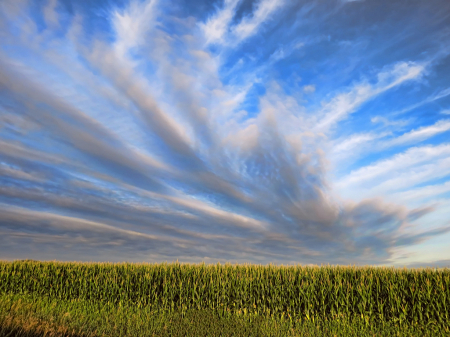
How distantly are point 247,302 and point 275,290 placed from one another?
1.59 meters

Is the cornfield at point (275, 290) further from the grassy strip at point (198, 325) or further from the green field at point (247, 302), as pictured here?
the grassy strip at point (198, 325)

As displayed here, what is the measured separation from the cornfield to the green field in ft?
0.16

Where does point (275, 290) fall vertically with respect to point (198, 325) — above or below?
above

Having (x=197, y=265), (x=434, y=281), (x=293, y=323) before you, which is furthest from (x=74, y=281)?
(x=434, y=281)

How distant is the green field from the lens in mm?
12219

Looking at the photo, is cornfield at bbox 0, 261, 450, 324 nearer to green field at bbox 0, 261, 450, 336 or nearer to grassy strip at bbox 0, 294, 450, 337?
green field at bbox 0, 261, 450, 336

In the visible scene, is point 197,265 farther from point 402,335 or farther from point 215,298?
point 402,335

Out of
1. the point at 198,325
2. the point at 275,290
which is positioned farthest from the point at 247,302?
the point at 198,325

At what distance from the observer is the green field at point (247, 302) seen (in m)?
12.2

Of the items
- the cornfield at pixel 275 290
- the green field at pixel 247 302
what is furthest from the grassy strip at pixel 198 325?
the cornfield at pixel 275 290

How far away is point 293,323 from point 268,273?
2.75 metres

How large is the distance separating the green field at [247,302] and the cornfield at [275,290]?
0.05m

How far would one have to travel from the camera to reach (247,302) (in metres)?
15.2

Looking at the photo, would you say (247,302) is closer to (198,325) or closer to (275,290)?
(275,290)
